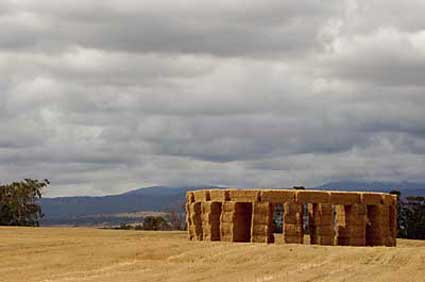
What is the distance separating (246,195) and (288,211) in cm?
153

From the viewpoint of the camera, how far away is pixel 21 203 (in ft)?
301

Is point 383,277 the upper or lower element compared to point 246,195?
lower

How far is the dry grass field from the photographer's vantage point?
26.6m

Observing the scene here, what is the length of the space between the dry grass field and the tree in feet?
Result: 179

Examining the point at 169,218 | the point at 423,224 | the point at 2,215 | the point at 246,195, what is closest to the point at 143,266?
the point at 246,195

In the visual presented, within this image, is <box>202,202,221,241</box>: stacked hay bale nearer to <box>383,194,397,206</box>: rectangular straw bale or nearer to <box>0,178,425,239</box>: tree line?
<box>383,194,397,206</box>: rectangular straw bale

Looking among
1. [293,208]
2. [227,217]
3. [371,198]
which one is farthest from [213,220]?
[371,198]

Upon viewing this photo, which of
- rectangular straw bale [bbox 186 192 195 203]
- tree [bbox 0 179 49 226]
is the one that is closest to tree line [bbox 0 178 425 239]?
tree [bbox 0 179 49 226]

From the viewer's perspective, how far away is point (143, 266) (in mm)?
29234

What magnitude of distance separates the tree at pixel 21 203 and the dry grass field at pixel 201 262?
5454 centimetres

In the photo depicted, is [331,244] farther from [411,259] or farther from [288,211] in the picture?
[411,259]

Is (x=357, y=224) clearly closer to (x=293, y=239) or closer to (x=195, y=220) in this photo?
(x=293, y=239)

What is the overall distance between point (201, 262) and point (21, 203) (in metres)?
63.5

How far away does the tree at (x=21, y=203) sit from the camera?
294ft
